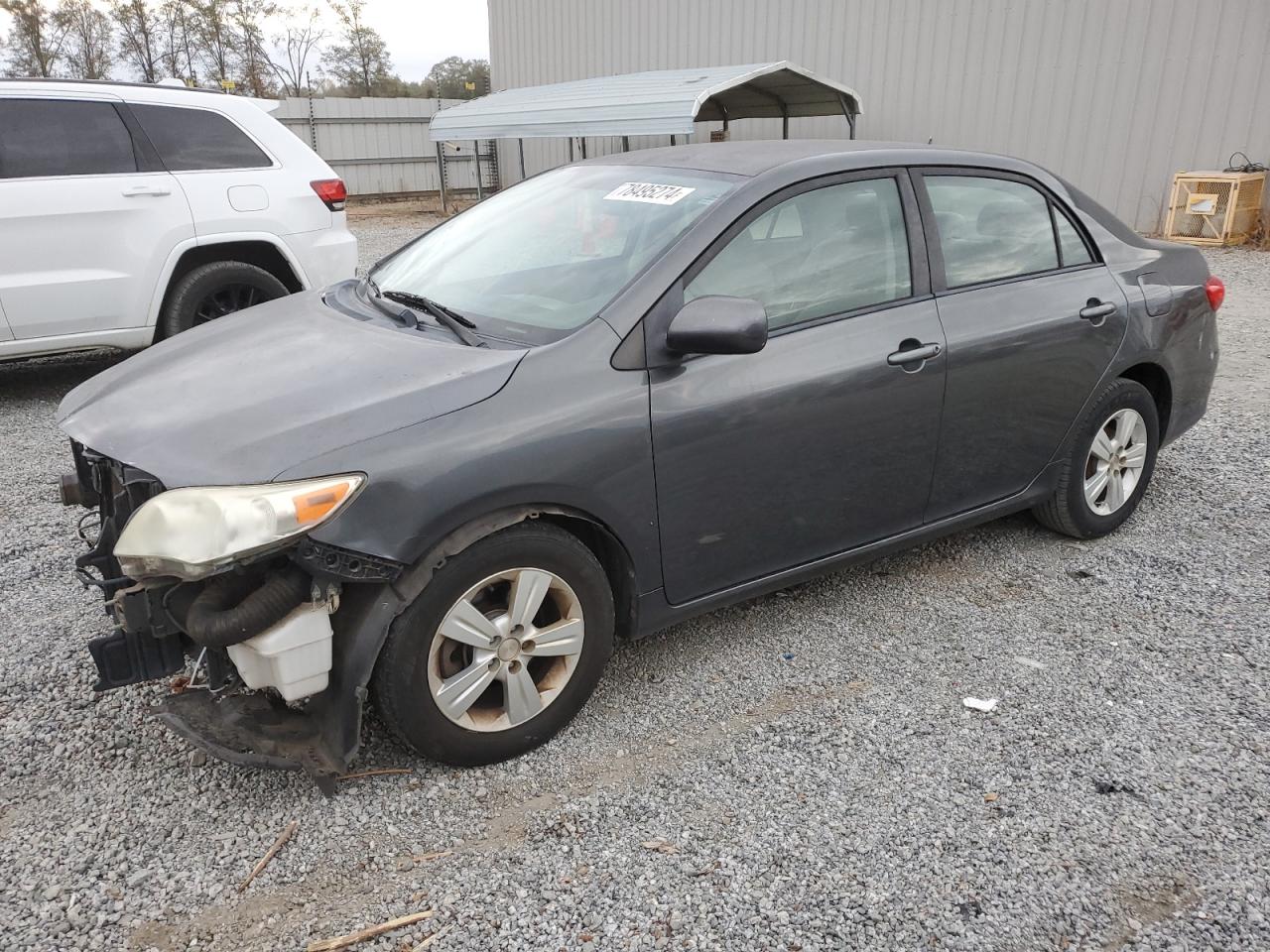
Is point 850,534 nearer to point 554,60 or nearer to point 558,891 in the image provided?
point 558,891

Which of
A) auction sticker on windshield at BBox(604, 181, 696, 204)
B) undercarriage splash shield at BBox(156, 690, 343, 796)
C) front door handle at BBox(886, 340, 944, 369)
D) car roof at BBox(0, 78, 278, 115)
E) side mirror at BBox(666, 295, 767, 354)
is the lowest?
undercarriage splash shield at BBox(156, 690, 343, 796)

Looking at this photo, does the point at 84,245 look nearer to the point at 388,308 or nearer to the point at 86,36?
the point at 388,308

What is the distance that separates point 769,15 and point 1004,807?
16382 mm

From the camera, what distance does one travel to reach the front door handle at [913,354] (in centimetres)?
333

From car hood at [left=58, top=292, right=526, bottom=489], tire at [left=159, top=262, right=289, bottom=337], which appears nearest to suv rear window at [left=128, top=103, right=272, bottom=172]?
tire at [left=159, top=262, right=289, bottom=337]

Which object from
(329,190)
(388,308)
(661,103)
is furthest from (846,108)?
(388,308)

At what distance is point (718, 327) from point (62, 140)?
16.6ft

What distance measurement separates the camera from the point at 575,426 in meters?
2.72

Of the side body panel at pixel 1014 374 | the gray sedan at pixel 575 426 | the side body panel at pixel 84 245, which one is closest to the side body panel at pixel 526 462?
the gray sedan at pixel 575 426

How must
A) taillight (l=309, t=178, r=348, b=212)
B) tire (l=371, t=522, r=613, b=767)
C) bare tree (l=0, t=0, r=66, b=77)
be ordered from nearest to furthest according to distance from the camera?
tire (l=371, t=522, r=613, b=767) → taillight (l=309, t=178, r=348, b=212) → bare tree (l=0, t=0, r=66, b=77)

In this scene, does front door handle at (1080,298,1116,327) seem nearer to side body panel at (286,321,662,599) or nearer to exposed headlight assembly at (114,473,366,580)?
side body panel at (286,321,662,599)

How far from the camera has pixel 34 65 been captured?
32.5 m

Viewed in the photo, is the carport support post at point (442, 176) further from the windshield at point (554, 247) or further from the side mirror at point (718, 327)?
the side mirror at point (718, 327)

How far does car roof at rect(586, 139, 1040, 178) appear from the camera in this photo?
335 cm
